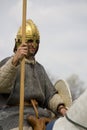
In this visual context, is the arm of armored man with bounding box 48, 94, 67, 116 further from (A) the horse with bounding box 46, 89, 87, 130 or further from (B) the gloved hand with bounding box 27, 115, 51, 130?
(A) the horse with bounding box 46, 89, 87, 130

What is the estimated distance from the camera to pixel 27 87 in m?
5.23

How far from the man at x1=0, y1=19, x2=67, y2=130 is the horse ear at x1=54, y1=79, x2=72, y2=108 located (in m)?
0.12

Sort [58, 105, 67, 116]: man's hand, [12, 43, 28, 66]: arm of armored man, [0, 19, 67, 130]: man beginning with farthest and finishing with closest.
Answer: [58, 105, 67, 116]: man's hand
[0, 19, 67, 130]: man
[12, 43, 28, 66]: arm of armored man

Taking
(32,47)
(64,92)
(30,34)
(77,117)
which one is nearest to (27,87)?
(32,47)

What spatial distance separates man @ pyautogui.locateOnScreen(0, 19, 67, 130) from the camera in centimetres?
496

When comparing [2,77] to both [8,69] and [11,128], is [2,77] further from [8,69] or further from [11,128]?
[11,128]

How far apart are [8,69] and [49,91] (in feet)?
2.79

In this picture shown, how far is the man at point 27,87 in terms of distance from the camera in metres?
4.96

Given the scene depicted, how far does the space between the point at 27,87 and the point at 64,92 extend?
746mm

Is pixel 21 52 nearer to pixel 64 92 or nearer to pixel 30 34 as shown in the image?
pixel 30 34

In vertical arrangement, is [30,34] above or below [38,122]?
above

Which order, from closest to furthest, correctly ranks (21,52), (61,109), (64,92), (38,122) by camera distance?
(21,52)
(38,122)
(61,109)
(64,92)

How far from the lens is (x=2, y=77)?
4.98 meters

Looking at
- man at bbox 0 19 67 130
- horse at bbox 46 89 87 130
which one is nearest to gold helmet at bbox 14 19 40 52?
man at bbox 0 19 67 130
